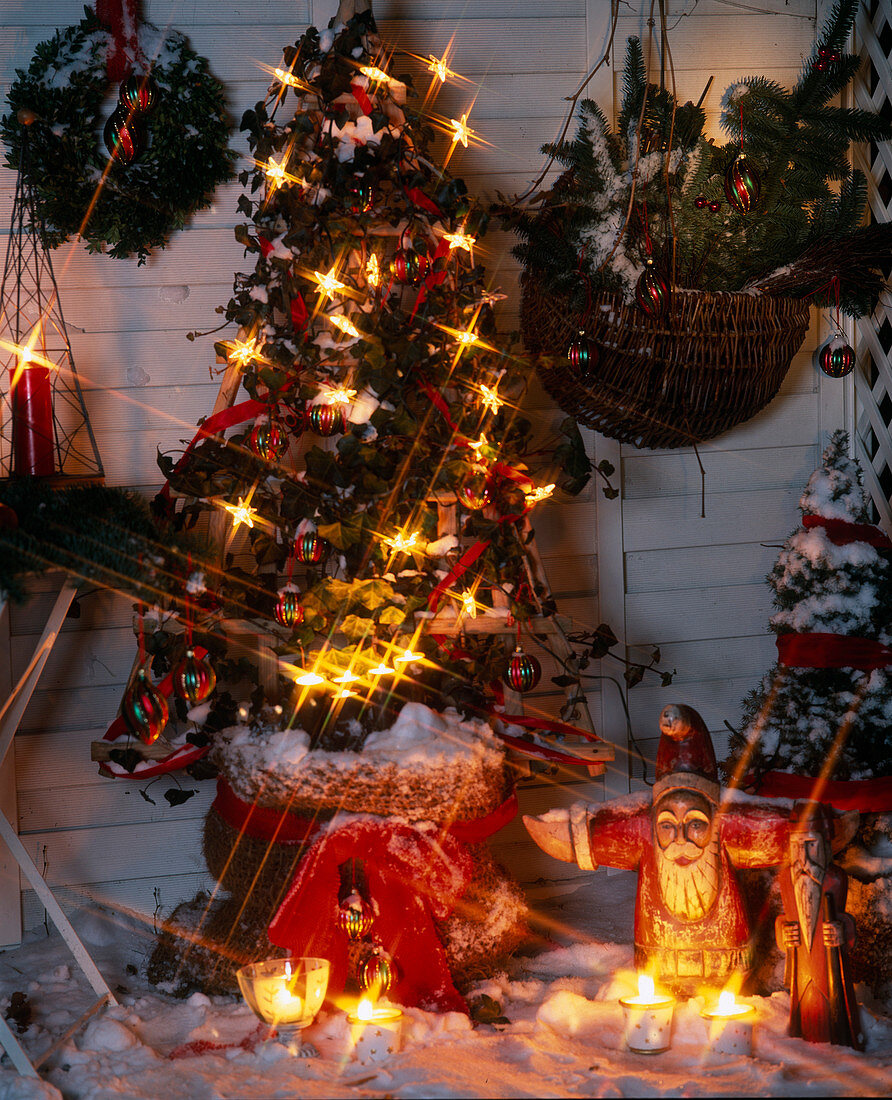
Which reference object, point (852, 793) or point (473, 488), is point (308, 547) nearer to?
point (473, 488)

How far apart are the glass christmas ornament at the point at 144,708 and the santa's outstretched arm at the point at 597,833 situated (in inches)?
28.0

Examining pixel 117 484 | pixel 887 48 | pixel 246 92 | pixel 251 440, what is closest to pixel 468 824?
pixel 251 440

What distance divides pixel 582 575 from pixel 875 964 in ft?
3.49

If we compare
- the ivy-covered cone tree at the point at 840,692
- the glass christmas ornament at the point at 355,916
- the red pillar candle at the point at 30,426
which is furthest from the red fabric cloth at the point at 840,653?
the red pillar candle at the point at 30,426

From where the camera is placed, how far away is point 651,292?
201 centimetres

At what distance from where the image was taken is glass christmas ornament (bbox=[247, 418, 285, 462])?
1862 mm

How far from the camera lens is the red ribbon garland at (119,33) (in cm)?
217

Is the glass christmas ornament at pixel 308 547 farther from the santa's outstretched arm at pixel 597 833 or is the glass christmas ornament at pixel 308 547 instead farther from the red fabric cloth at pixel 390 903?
the santa's outstretched arm at pixel 597 833

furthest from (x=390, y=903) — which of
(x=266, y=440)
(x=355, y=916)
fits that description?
(x=266, y=440)

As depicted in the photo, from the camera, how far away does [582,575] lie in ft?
8.12

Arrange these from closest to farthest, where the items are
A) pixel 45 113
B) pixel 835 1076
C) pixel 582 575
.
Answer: pixel 835 1076, pixel 45 113, pixel 582 575

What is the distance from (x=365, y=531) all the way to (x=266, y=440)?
0.84 feet

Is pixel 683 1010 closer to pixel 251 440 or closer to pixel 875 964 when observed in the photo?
pixel 875 964

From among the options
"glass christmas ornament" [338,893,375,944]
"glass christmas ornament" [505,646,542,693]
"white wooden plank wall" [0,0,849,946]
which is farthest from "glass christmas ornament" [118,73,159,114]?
"glass christmas ornament" [338,893,375,944]
